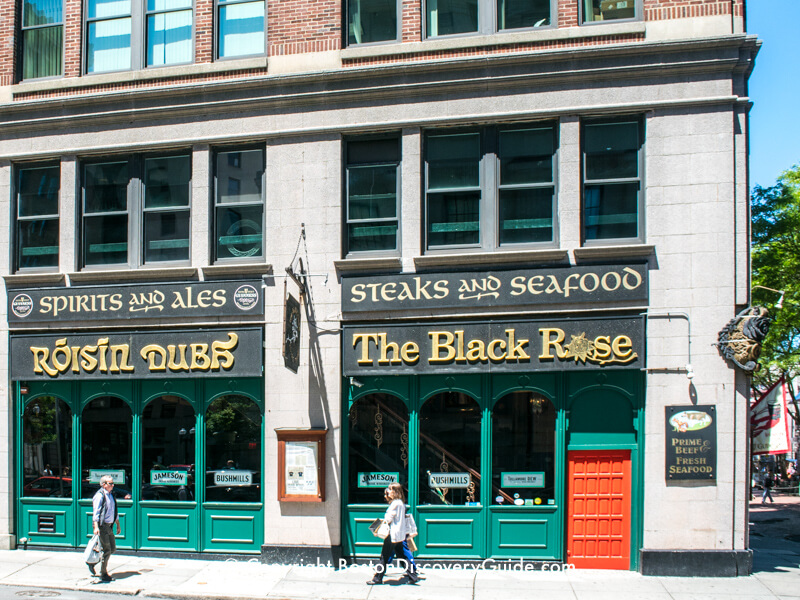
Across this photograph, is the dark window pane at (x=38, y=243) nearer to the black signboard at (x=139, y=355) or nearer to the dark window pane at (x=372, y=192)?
the black signboard at (x=139, y=355)

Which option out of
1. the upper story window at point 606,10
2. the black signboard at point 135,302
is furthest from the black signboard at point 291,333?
the upper story window at point 606,10

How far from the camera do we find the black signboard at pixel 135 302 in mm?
13711

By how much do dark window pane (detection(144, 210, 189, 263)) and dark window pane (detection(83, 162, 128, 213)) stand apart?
716 millimetres

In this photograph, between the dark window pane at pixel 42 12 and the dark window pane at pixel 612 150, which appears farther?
the dark window pane at pixel 42 12

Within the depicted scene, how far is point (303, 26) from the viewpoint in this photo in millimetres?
13906

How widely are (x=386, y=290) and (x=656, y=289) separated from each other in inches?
182

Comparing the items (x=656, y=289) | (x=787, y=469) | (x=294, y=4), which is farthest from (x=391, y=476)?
(x=787, y=469)

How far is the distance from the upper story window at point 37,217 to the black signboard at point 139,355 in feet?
A: 5.35

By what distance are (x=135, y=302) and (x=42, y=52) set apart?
588 cm

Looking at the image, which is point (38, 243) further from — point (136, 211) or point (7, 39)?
point (7, 39)

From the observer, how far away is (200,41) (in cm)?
1434

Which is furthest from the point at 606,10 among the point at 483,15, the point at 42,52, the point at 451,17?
the point at 42,52

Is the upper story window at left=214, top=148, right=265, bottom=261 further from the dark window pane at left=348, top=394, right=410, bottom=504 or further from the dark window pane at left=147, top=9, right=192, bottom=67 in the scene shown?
Answer: the dark window pane at left=348, top=394, right=410, bottom=504

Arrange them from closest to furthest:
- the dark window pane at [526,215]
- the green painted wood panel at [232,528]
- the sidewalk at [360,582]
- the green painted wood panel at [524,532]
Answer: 1. the sidewalk at [360,582]
2. the green painted wood panel at [524,532]
3. the dark window pane at [526,215]
4. the green painted wood panel at [232,528]
